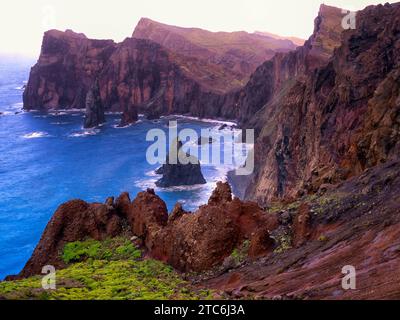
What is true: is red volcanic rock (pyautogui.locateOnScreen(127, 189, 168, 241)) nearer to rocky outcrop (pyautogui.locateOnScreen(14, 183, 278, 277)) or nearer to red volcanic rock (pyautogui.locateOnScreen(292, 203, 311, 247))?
rocky outcrop (pyautogui.locateOnScreen(14, 183, 278, 277))

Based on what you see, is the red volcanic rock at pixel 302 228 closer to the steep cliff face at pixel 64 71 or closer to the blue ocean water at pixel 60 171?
the blue ocean water at pixel 60 171

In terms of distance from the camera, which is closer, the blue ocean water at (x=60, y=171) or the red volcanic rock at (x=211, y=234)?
the red volcanic rock at (x=211, y=234)

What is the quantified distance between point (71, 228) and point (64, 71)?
13771 cm

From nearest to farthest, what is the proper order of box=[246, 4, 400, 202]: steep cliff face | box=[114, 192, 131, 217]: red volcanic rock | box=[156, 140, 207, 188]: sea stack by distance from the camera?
box=[114, 192, 131, 217]: red volcanic rock, box=[246, 4, 400, 202]: steep cliff face, box=[156, 140, 207, 188]: sea stack

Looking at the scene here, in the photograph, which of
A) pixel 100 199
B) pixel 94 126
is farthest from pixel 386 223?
pixel 94 126

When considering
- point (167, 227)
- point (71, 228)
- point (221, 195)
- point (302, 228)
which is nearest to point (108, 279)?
point (167, 227)

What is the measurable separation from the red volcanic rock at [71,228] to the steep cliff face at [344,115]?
11.7 metres

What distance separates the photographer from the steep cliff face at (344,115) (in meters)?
28.9

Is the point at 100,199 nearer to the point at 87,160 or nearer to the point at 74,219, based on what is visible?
the point at 87,160

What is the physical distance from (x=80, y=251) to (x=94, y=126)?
102301 mm

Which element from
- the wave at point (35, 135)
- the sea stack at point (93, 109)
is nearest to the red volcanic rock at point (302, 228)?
the wave at point (35, 135)

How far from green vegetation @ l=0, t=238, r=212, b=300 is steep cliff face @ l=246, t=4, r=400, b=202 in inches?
424

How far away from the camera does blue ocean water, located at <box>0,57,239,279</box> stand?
60.4 m

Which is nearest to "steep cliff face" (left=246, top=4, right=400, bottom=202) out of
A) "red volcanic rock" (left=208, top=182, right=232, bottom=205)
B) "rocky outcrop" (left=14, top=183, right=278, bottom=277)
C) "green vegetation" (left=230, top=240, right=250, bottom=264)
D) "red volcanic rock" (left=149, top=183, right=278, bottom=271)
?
"red volcanic rock" (left=208, top=182, right=232, bottom=205)
